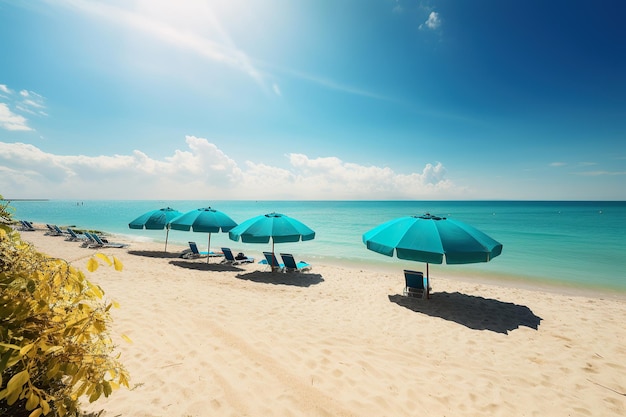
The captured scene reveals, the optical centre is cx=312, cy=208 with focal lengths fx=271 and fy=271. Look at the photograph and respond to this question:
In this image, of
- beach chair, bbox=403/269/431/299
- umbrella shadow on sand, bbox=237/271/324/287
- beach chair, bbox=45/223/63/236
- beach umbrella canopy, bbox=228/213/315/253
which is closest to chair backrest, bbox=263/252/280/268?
umbrella shadow on sand, bbox=237/271/324/287

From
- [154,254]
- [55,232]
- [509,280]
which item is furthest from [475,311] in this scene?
[55,232]

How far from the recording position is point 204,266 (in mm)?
12648

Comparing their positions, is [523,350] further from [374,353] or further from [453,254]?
[374,353]

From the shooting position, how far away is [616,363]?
17.1 feet

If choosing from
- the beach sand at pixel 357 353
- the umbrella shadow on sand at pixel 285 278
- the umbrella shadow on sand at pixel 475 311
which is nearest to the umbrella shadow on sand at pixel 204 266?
the umbrella shadow on sand at pixel 285 278

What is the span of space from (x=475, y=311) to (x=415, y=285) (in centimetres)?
170

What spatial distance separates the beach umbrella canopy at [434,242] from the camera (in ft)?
21.5

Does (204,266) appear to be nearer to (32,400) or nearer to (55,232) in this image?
(32,400)

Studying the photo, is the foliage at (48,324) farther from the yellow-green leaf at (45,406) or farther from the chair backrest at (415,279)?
the chair backrest at (415,279)

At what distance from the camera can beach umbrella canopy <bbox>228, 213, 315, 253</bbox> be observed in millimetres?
9930

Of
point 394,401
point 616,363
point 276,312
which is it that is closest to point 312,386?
point 394,401

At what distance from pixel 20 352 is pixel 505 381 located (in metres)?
5.87

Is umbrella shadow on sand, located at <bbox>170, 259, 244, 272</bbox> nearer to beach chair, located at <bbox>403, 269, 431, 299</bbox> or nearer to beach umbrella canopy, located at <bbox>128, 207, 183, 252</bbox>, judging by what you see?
beach umbrella canopy, located at <bbox>128, 207, 183, 252</bbox>

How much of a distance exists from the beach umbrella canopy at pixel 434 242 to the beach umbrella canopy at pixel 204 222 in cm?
714
